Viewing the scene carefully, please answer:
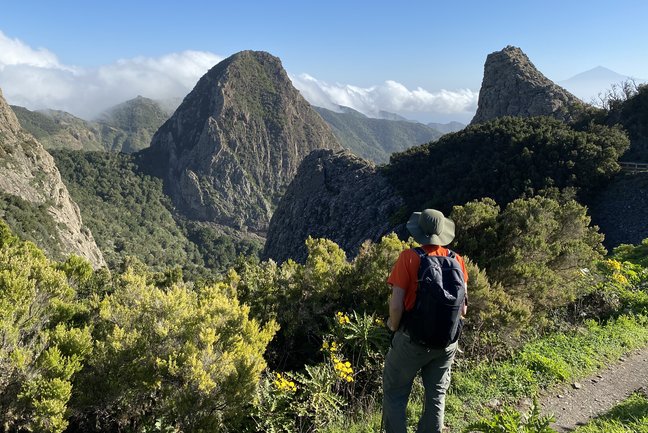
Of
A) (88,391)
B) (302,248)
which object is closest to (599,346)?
(88,391)

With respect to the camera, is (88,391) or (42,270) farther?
(42,270)

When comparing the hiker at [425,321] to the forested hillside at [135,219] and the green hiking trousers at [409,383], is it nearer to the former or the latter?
the green hiking trousers at [409,383]

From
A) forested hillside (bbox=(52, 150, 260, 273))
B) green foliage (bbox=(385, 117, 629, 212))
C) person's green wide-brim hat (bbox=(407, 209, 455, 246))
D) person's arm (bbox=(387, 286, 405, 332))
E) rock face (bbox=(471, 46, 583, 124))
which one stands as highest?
rock face (bbox=(471, 46, 583, 124))

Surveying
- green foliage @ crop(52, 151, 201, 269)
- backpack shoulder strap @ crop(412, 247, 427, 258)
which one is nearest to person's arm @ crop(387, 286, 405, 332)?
backpack shoulder strap @ crop(412, 247, 427, 258)

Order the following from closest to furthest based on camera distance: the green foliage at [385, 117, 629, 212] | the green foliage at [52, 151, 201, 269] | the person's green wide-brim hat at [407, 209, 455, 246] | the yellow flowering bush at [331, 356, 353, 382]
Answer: the person's green wide-brim hat at [407, 209, 455, 246], the yellow flowering bush at [331, 356, 353, 382], the green foliage at [385, 117, 629, 212], the green foliage at [52, 151, 201, 269]

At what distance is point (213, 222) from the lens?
574 feet

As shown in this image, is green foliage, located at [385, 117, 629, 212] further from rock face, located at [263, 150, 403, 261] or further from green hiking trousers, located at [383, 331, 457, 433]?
green hiking trousers, located at [383, 331, 457, 433]

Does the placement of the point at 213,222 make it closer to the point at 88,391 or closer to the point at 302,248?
the point at 302,248

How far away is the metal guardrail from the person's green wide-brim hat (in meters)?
43.2

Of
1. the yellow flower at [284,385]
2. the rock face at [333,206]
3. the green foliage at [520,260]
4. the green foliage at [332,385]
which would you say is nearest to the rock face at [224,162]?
the rock face at [333,206]

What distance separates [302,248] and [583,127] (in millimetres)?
38739

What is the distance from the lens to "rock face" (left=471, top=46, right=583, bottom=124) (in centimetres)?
6531

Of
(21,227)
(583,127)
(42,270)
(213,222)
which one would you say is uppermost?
(583,127)

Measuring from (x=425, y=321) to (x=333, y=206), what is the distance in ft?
182
